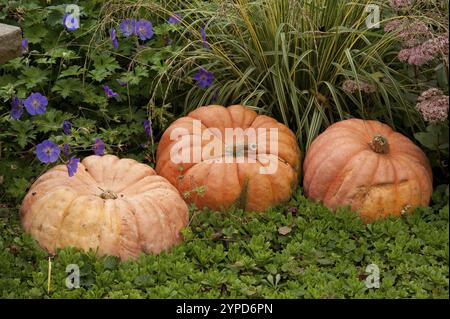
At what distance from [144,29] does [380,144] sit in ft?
4.81

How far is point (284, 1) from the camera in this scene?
4.44 m

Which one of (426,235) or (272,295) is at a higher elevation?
(426,235)

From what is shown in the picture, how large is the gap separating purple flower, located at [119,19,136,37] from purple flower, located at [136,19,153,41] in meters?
0.03

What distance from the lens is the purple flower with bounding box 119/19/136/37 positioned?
4.38 m

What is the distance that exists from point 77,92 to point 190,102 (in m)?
0.66

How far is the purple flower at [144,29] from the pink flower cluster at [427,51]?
4.61 feet

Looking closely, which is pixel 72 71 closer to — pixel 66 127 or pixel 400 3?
pixel 66 127

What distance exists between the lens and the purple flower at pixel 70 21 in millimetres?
4301

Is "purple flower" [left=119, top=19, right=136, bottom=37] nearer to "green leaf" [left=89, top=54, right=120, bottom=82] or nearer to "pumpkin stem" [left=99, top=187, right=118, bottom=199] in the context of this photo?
Answer: "green leaf" [left=89, top=54, right=120, bottom=82]

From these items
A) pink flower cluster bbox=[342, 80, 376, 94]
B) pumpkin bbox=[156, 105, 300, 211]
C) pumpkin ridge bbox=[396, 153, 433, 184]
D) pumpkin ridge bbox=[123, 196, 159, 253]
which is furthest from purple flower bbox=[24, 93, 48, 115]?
pumpkin ridge bbox=[396, 153, 433, 184]
